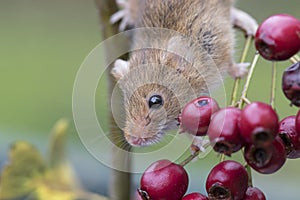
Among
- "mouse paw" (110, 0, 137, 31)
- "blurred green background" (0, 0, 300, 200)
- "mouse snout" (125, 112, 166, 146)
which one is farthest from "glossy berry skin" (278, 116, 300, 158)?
"blurred green background" (0, 0, 300, 200)

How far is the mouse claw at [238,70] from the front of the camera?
1076mm

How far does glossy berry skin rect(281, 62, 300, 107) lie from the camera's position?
80cm

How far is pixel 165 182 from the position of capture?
86 cm

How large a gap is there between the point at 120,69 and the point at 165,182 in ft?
1.01

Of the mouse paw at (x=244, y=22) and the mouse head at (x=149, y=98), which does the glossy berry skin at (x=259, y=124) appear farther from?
the mouse paw at (x=244, y=22)

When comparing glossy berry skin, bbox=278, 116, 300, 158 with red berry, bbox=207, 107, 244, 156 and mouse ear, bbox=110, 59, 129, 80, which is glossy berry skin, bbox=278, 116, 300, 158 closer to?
red berry, bbox=207, 107, 244, 156

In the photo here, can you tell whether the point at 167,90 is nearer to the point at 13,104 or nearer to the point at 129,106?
the point at 129,106

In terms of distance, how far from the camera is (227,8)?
135 cm

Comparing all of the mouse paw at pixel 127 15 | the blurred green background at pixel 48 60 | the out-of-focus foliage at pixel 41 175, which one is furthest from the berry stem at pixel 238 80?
the blurred green background at pixel 48 60

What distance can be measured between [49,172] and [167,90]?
0.55 meters

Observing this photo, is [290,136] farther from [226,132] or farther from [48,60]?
[48,60]

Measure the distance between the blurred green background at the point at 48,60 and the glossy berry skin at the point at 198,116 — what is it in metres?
2.00

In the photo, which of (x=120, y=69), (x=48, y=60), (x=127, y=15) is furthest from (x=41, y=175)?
(x=48, y=60)

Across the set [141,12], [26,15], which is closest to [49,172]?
[141,12]
